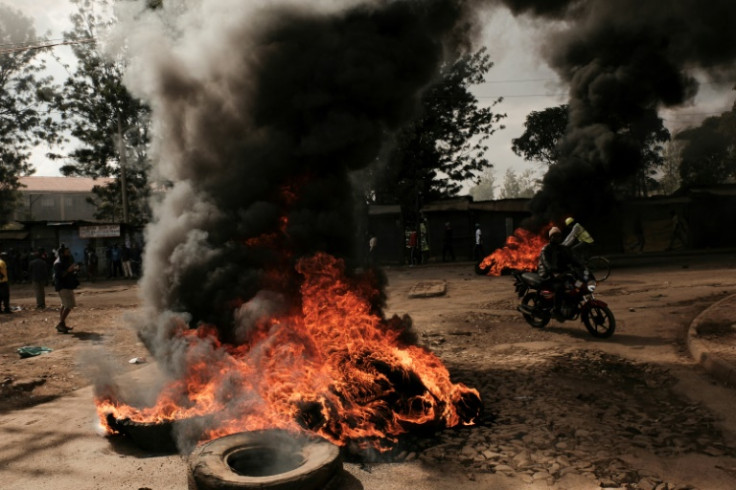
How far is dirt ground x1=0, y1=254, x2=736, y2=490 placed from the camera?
14.3ft

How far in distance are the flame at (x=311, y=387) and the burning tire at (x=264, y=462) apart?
0.26 metres

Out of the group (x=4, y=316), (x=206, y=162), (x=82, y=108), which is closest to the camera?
(x=206, y=162)

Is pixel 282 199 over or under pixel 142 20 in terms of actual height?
under

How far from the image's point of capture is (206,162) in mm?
7590

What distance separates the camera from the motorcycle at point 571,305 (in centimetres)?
902

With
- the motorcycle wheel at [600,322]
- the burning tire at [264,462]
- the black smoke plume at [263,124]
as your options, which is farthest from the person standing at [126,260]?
the burning tire at [264,462]

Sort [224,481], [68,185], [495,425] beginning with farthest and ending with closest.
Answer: [68,185]
[495,425]
[224,481]

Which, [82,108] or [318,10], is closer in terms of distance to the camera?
[318,10]

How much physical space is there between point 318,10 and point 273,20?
2.18 ft

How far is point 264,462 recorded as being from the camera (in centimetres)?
475

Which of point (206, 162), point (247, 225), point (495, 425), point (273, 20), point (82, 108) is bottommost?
point (495, 425)

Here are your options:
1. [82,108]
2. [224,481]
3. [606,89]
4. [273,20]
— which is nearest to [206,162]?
[273,20]

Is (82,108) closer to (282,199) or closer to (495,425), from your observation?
(282,199)

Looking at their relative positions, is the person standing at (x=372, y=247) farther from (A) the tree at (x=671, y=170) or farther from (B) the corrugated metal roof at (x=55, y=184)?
(B) the corrugated metal roof at (x=55, y=184)
